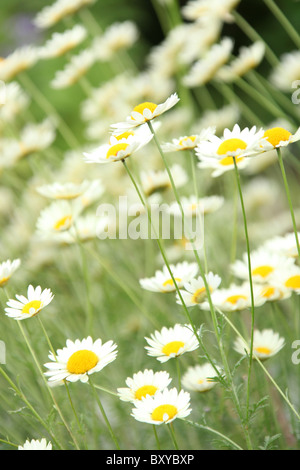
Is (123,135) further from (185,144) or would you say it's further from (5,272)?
(5,272)

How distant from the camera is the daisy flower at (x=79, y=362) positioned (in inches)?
23.2

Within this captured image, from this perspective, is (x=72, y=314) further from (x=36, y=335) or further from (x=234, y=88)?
(x=234, y=88)

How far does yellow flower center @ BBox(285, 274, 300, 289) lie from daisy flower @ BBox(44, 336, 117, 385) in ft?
0.77

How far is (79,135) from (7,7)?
0.75 metres

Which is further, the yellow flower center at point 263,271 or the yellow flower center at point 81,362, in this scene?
the yellow flower center at point 263,271

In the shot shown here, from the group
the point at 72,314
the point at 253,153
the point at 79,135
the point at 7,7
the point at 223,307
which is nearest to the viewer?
the point at 253,153

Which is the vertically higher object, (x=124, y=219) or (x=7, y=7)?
(x=7, y=7)

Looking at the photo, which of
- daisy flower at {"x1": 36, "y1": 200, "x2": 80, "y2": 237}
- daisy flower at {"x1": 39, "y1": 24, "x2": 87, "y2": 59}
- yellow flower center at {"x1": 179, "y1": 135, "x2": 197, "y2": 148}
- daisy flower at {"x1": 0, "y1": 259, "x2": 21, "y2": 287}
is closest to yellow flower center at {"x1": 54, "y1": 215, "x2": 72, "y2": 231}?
daisy flower at {"x1": 36, "y1": 200, "x2": 80, "y2": 237}

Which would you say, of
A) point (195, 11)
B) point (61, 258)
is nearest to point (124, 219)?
point (61, 258)

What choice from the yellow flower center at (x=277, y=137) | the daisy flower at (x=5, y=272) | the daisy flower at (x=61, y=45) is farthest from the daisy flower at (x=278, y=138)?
the daisy flower at (x=61, y=45)

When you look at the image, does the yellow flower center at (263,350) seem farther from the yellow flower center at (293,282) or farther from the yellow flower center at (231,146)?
the yellow flower center at (231,146)

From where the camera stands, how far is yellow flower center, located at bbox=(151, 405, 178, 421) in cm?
56

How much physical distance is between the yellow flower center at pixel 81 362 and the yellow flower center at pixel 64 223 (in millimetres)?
244

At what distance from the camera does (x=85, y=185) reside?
842 mm
